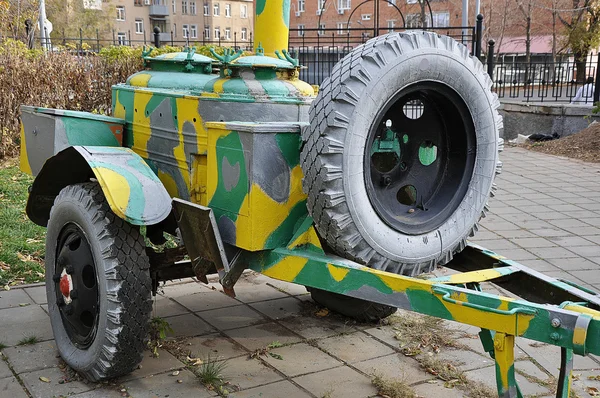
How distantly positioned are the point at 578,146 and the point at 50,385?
1050 centimetres

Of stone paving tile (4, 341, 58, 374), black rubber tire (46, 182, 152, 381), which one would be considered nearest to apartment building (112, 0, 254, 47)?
stone paving tile (4, 341, 58, 374)

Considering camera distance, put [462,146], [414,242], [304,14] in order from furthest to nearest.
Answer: [304,14] → [462,146] → [414,242]

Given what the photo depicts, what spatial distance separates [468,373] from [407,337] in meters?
0.54

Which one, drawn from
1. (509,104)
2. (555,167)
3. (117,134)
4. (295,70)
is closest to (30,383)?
(117,134)

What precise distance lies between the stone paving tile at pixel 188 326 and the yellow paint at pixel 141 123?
1.04 metres

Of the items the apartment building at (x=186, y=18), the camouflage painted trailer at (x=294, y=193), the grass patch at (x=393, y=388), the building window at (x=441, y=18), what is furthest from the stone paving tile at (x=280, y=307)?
the apartment building at (x=186, y=18)

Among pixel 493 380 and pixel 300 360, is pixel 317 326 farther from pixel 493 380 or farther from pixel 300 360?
pixel 493 380

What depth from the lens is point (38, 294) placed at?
190 inches

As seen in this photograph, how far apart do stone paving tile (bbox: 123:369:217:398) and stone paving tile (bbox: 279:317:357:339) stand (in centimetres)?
86

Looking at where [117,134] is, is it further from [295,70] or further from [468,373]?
[468,373]

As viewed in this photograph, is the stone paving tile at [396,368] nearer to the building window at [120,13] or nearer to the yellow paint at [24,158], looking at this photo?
the yellow paint at [24,158]

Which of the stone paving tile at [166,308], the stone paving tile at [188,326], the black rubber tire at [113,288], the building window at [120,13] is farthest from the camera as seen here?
the building window at [120,13]

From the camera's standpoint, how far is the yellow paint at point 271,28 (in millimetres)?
4027

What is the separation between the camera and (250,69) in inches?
140
